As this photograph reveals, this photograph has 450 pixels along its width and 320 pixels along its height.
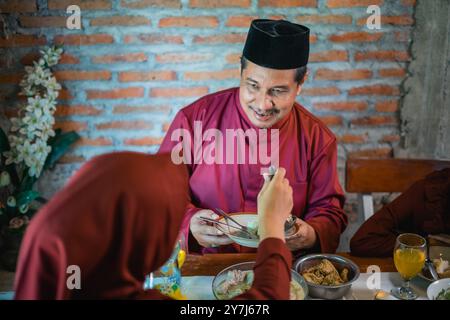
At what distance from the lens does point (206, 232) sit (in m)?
1.98

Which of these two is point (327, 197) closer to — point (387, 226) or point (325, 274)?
point (387, 226)

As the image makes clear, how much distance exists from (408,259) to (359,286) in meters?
0.19

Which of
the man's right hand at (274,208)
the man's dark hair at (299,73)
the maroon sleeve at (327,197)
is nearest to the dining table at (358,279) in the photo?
the maroon sleeve at (327,197)

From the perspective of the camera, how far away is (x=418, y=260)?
1628mm

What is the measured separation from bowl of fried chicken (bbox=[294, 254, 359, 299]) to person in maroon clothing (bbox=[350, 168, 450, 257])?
0.70 ft

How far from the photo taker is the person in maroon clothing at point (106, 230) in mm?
957

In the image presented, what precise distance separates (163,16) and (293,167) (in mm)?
1284

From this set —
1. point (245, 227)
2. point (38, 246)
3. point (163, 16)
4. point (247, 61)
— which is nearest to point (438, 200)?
point (245, 227)

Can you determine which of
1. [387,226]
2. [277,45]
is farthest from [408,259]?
[277,45]

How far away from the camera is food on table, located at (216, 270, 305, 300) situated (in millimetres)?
1597

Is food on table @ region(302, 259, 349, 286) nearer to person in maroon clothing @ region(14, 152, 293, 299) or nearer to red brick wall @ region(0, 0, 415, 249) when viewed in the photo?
person in maroon clothing @ region(14, 152, 293, 299)

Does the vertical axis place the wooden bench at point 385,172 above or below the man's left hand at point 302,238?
above

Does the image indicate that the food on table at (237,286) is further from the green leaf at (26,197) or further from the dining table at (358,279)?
the green leaf at (26,197)
